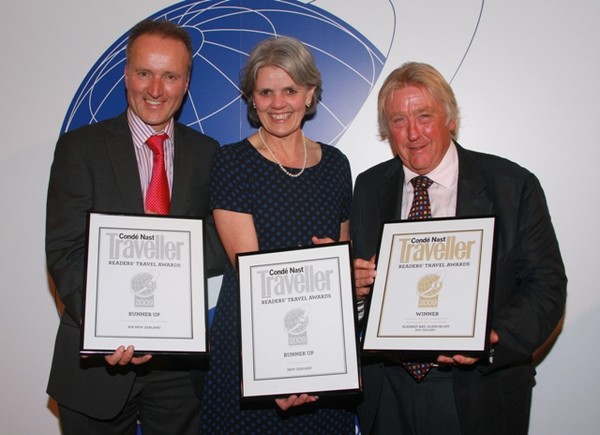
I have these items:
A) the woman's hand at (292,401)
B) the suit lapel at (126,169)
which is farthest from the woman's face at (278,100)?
the woman's hand at (292,401)

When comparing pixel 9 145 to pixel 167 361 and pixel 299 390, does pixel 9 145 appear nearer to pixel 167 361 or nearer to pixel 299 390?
pixel 167 361

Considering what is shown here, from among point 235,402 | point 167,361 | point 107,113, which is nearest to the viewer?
point 235,402

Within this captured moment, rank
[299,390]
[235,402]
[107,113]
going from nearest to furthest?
[299,390], [235,402], [107,113]

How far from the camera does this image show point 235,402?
258 cm

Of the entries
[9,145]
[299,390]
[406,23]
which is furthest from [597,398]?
[9,145]

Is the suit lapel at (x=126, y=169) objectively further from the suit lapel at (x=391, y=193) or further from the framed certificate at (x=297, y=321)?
the suit lapel at (x=391, y=193)

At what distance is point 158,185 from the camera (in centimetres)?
269

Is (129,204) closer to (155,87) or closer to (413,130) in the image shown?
(155,87)

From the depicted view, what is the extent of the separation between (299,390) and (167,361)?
0.75 meters

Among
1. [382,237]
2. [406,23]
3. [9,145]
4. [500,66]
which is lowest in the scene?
[382,237]

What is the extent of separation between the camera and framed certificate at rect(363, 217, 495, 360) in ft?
7.11

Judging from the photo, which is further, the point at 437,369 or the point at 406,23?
the point at 406,23

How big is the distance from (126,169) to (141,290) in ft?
1.87

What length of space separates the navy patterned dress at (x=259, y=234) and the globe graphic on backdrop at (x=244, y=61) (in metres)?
0.67
